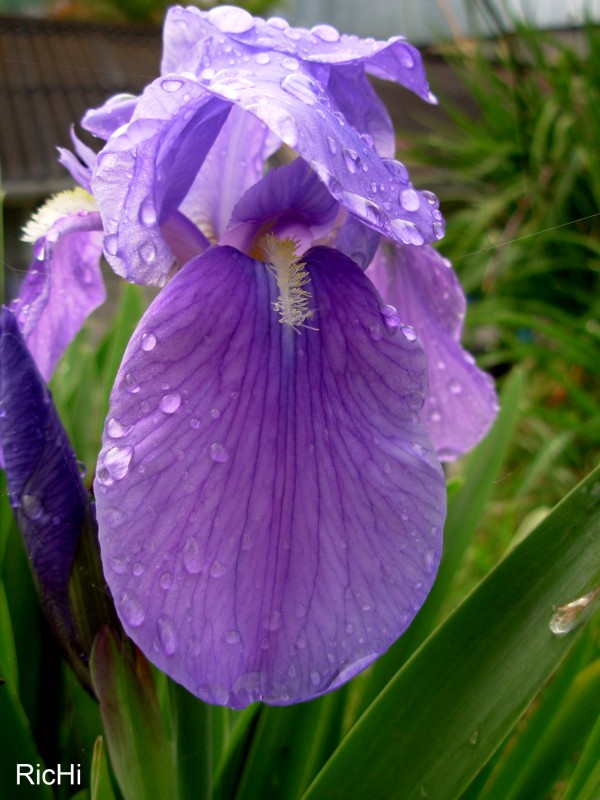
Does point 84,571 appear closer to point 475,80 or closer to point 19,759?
point 19,759

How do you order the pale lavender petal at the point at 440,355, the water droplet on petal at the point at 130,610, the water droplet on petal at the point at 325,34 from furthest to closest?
the pale lavender petal at the point at 440,355 → the water droplet on petal at the point at 325,34 → the water droplet on petal at the point at 130,610

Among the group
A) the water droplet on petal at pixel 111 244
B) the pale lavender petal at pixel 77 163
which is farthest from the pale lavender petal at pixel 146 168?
the pale lavender petal at pixel 77 163

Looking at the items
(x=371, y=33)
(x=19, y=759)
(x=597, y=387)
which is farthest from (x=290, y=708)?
(x=597, y=387)

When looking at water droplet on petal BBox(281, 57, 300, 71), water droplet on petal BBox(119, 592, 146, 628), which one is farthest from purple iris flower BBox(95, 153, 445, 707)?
water droplet on petal BBox(281, 57, 300, 71)

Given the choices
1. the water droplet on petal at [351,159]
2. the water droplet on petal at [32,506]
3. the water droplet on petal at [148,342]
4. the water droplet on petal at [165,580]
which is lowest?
the water droplet on petal at [32,506]

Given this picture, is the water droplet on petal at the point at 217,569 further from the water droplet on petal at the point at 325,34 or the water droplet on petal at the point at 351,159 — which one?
the water droplet on petal at the point at 325,34

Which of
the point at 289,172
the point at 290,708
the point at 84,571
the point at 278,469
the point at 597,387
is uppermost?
the point at 289,172

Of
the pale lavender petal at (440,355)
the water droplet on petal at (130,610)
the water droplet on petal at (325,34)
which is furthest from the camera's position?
the pale lavender petal at (440,355)
